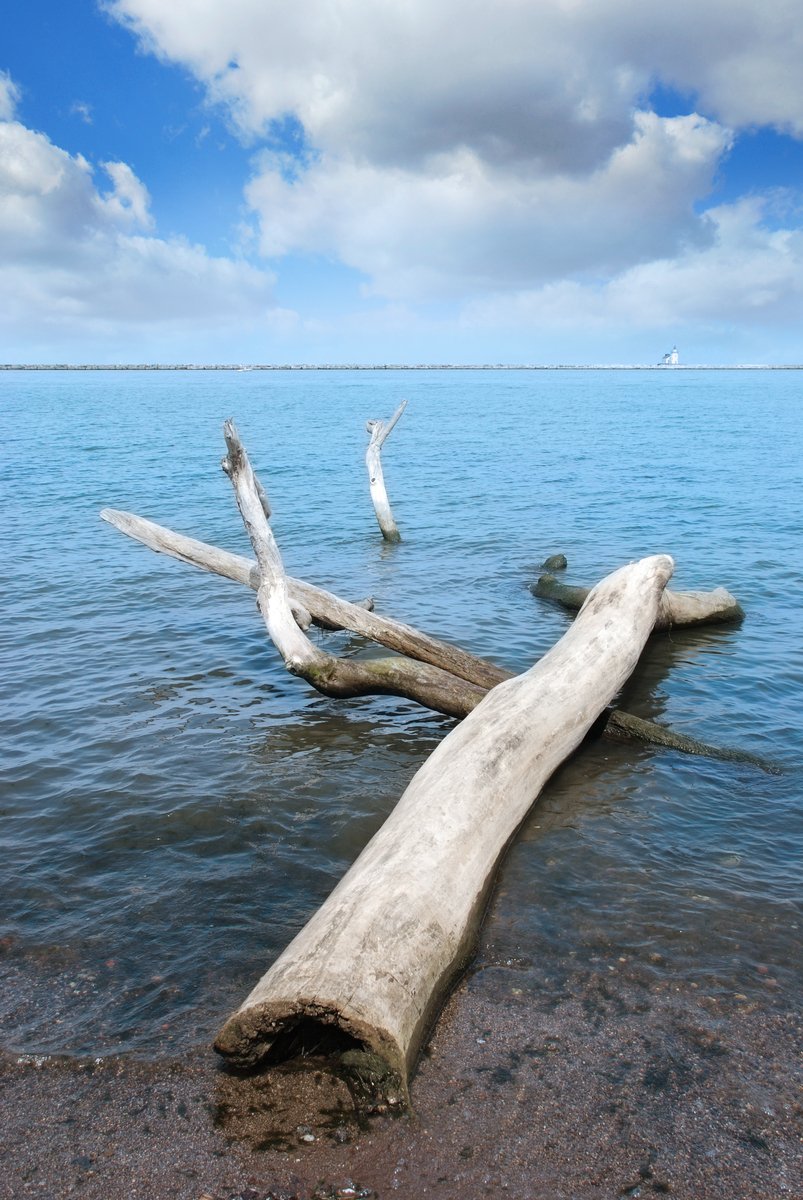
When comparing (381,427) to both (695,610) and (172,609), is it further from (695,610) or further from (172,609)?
(695,610)

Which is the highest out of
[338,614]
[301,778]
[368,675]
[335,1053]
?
[338,614]

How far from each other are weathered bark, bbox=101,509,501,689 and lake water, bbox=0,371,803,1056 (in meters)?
0.71

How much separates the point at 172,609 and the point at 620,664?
25.3 ft

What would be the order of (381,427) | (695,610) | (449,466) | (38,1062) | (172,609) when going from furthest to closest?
(449,466) → (381,427) → (172,609) → (695,610) → (38,1062)


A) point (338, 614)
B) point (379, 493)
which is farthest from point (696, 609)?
point (379, 493)

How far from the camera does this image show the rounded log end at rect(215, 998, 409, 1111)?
3859 millimetres

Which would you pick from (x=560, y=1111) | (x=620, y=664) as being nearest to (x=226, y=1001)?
(x=560, y=1111)

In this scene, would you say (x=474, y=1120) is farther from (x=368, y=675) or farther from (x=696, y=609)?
(x=696, y=609)

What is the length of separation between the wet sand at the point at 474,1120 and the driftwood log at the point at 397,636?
3.82 meters

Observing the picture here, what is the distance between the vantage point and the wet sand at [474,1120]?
3.52 m

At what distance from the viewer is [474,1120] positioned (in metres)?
3.85

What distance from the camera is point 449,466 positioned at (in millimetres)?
32969

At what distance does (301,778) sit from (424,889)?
3171 millimetres

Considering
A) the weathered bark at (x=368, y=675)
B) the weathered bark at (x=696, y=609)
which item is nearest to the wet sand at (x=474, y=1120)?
the weathered bark at (x=368, y=675)
